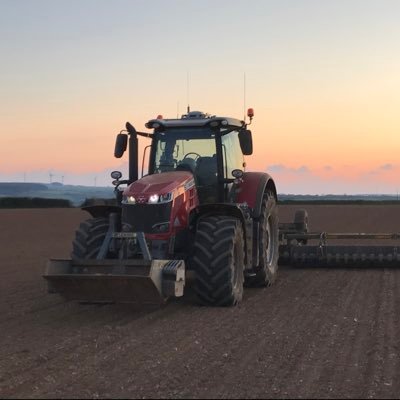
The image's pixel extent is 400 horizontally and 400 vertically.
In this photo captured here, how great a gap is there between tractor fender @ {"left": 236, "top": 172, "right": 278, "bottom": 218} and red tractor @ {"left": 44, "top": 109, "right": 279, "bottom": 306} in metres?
0.02

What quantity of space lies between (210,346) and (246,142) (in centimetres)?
392

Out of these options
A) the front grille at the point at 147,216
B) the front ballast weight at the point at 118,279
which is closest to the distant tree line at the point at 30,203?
the front grille at the point at 147,216

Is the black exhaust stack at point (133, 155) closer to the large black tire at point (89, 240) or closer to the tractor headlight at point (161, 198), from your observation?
the large black tire at point (89, 240)

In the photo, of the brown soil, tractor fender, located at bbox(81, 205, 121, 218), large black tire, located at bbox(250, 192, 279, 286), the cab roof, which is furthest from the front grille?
large black tire, located at bbox(250, 192, 279, 286)

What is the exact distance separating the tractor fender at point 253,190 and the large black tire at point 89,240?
7.37 ft

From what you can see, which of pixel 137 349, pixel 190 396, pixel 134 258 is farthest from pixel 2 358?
Result: pixel 134 258

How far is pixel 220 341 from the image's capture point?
6.43 m

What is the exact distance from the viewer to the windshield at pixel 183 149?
9370 millimetres

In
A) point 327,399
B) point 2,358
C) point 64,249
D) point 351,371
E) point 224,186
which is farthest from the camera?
point 64,249

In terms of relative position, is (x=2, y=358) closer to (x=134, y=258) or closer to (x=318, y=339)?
(x=134, y=258)

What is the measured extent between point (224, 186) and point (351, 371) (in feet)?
14.4

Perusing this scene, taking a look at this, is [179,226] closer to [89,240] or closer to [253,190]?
[89,240]

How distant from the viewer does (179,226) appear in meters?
8.40

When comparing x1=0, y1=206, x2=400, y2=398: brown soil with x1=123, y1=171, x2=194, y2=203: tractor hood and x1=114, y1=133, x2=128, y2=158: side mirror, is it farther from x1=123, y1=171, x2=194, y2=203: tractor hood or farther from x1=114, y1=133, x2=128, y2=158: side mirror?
x1=114, y1=133, x2=128, y2=158: side mirror
